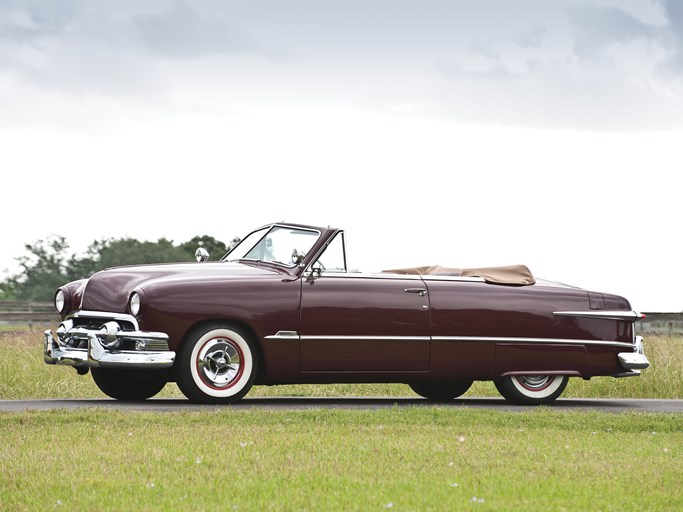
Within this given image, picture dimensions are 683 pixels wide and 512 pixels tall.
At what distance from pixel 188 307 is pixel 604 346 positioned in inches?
183

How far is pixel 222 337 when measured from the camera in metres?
10.7

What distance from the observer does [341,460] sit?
744 centimetres

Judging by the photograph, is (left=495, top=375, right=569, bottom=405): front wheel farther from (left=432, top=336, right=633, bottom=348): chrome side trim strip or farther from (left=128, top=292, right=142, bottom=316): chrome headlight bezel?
(left=128, top=292, right=142, bottom=316): chrome headlight bezel

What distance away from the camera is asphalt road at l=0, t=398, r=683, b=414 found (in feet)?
35.7

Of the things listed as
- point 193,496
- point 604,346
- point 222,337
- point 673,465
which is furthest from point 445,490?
point 604,346

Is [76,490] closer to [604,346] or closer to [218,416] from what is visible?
[218,416]

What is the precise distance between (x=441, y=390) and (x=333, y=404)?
186 centimetres

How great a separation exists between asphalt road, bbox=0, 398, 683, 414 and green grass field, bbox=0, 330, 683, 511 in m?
0.57

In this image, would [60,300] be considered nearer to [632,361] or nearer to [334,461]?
[334,461]

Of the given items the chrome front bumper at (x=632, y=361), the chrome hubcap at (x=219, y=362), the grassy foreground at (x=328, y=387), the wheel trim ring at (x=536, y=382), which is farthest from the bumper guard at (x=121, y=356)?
the chrome front bumper at (x=632, y=361)

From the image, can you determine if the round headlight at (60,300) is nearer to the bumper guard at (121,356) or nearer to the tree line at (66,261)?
the bumper guard at (121,356)

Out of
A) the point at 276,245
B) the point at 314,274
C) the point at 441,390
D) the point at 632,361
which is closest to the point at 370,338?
the point at 314,274

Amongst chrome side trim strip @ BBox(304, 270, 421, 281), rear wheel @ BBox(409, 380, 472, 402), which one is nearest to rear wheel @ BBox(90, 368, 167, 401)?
chrome side trim strip @ BBox(304, 270, 421, 281)

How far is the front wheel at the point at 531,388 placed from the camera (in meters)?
12.2
